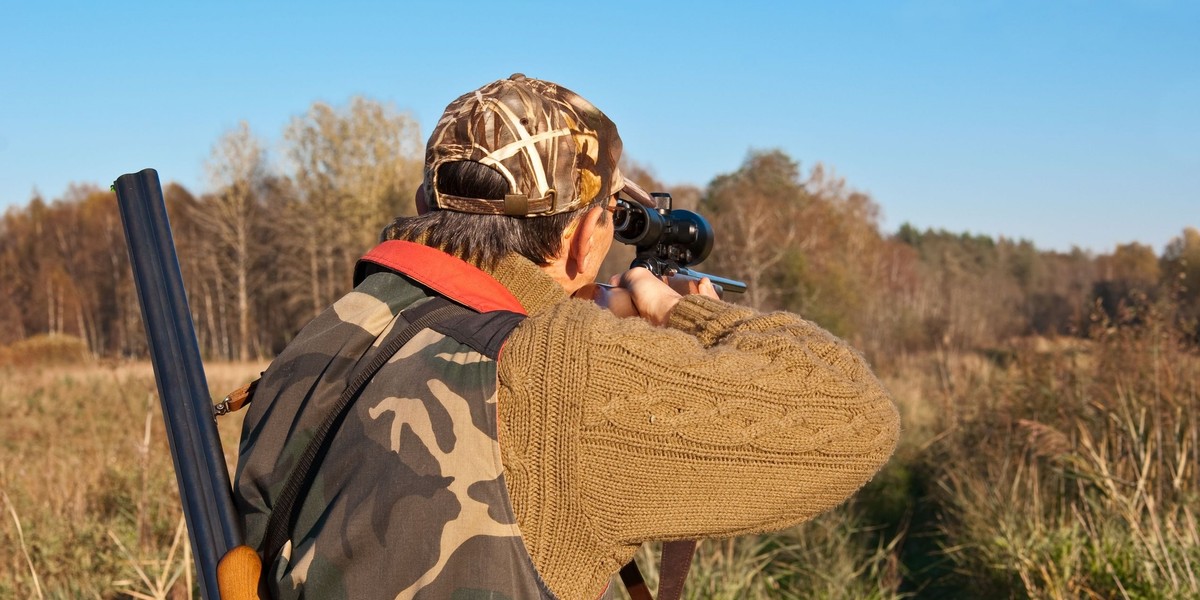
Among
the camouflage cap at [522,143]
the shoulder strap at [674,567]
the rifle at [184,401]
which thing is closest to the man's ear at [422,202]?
the camouflage cap at [522,143]

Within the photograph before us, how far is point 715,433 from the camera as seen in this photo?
1.42 metres

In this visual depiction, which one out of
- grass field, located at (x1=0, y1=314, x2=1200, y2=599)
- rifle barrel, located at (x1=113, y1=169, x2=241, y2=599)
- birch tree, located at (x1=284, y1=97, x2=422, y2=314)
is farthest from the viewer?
birch tree, located at (x1=284, y1=97, x2=422, y2=314)

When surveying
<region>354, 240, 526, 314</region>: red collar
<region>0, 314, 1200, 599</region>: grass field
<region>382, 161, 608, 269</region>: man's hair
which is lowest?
<region>0, 314, 1200, 599</region>: grass field

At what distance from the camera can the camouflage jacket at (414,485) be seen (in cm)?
137

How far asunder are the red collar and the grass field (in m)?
2.50

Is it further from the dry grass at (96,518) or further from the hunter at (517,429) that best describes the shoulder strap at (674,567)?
the dry grass at (96,518)

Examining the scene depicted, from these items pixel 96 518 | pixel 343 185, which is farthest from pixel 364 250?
pixel 96 518

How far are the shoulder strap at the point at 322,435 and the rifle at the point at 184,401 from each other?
76 millimetres

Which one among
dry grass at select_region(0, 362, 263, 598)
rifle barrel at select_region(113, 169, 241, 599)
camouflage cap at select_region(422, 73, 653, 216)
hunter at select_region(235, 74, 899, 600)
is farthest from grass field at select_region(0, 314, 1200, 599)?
camouflage cap at select_region(422, 73, 653, 216)

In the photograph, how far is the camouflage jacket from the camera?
1.37 meters

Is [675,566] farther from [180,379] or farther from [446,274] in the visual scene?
[180,379]

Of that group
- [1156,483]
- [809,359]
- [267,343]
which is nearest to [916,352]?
[1156,483]

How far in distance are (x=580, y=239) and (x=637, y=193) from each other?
19.1 inches

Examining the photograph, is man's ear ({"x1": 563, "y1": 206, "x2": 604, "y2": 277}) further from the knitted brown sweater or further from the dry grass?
the dry grass
